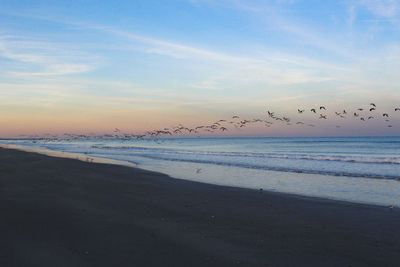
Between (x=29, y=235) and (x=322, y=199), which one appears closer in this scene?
(x=29, y=235)

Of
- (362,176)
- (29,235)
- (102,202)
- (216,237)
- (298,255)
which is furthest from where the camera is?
(362,176)

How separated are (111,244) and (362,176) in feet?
71.0

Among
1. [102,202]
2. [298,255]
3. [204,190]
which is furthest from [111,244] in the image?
[204,190]

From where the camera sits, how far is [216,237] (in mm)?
8695

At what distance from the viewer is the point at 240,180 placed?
2295cm

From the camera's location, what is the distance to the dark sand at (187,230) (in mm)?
7129

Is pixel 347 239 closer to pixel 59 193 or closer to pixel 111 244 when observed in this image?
pixel 111 244

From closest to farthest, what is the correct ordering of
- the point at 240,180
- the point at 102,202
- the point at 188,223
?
the point at 188,223
the point at 102,202
the point at 240,180

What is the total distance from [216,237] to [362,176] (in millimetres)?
19458

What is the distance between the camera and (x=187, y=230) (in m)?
9.27

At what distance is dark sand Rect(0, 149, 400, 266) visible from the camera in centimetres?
713

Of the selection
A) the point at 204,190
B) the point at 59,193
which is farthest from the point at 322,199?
the point at 59,193

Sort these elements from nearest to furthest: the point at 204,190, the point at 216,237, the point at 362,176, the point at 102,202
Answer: the point at 216,237, the point at 102,202, the point at 204,190, the point at 362,176

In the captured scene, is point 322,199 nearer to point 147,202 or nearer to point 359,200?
point 359,200
